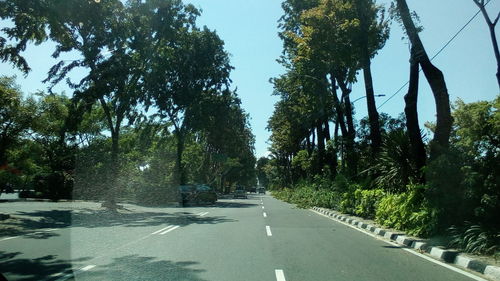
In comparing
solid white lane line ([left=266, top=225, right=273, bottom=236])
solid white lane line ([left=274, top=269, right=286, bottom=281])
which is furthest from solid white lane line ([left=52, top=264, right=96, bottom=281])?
solid white lane line ([left=266, top=225, right=273, bottom=236])

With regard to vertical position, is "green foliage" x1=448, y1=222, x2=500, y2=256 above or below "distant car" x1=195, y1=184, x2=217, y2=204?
below

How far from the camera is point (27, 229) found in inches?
634

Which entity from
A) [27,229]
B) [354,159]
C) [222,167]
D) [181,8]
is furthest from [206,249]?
[222,167]

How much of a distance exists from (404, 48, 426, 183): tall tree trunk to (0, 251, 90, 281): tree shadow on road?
10977 mm

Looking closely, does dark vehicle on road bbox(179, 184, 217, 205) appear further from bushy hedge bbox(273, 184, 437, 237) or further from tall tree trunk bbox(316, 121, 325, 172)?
bushy hedge bbox(273, 184, 437, 237)

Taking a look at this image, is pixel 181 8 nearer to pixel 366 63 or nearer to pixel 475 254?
pixel 366 63

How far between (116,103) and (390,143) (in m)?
19.2

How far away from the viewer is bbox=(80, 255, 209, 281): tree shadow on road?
7665 mm

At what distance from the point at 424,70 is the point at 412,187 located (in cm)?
382

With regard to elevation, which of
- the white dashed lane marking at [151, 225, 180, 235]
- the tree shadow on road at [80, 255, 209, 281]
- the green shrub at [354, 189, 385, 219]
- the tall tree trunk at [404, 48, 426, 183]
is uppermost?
the tall tree trunk at [404, 48, 426, 183]

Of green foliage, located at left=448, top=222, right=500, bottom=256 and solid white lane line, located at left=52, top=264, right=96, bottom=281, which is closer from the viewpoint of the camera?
solid white lane line, located at left=52, top=264, right=96, bottom=281

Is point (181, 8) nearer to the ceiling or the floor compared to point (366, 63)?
nearer to the ceiling

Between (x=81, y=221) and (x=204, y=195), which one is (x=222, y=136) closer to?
(x=204, y=195)

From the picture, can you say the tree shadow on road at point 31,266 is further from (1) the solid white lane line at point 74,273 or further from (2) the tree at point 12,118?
(2) the tree at point 12,118
